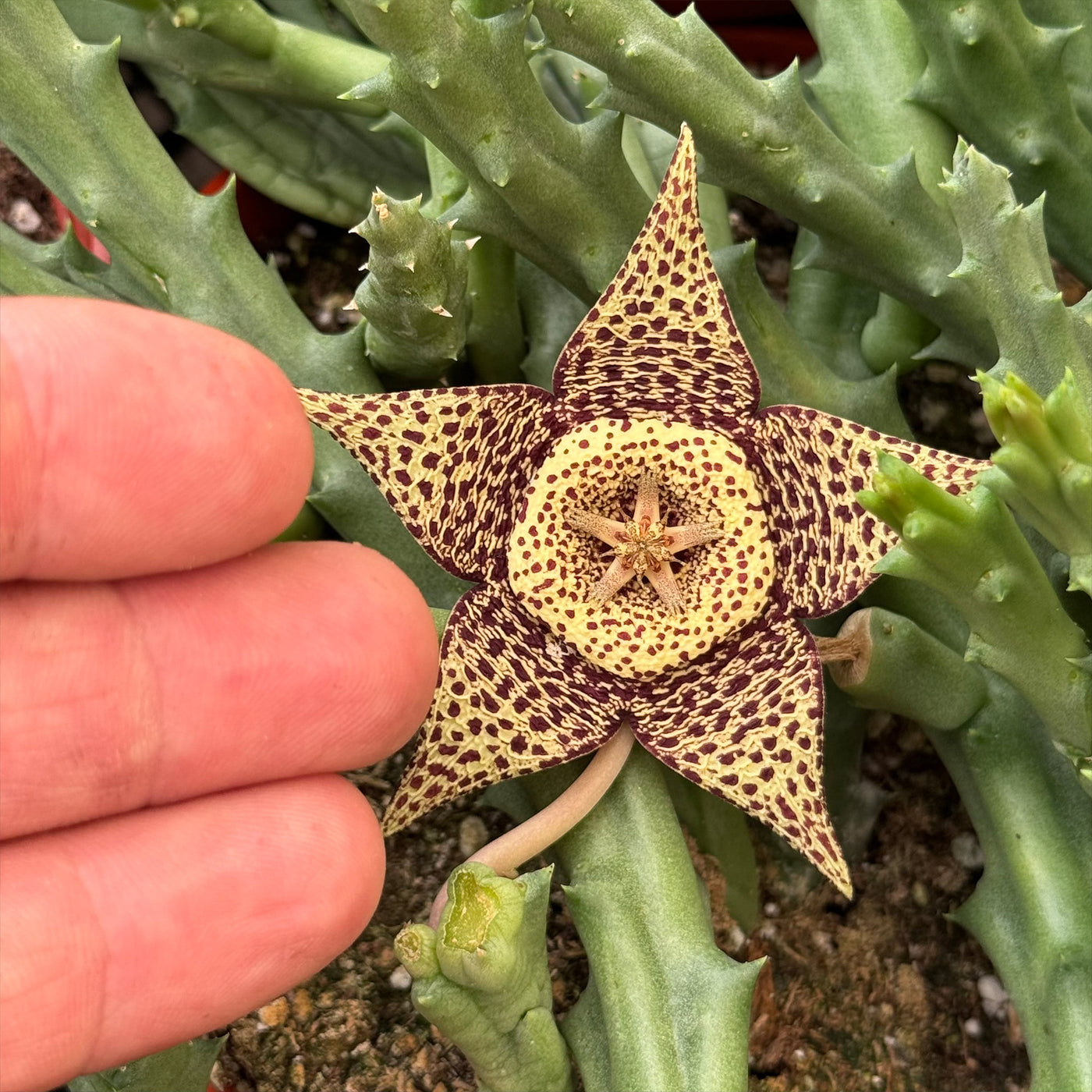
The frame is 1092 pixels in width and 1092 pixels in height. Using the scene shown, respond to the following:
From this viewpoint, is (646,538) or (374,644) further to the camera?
(646,538)

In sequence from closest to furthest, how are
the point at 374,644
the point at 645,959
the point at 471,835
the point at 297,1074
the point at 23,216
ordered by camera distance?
the point at 374,644 < the point at 645,959 < the point at 297,1074 < the point at 471,835 < the point at 23,216

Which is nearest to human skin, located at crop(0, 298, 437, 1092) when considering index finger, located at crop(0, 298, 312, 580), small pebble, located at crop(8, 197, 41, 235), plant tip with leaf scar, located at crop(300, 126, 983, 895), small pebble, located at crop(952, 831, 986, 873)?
index finger, located at crop(0, 298, 312, 580)

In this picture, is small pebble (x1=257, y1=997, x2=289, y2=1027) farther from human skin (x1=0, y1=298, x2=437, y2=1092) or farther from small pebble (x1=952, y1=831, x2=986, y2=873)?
small pebble (x1=952, y1=831, x2=986, y2=873)

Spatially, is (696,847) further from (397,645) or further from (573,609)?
(397,645)

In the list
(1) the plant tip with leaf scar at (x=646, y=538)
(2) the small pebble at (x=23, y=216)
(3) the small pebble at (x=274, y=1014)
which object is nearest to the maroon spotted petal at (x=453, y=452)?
(1) the plant tip with leaf scar at (x=646, y=538)

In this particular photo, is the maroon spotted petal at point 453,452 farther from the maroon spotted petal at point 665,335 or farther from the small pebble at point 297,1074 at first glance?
the small pebble at point 297,1074

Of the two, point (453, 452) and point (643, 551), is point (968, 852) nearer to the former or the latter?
point (643, 551)

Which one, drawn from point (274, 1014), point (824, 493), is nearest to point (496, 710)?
point (824, 493)
